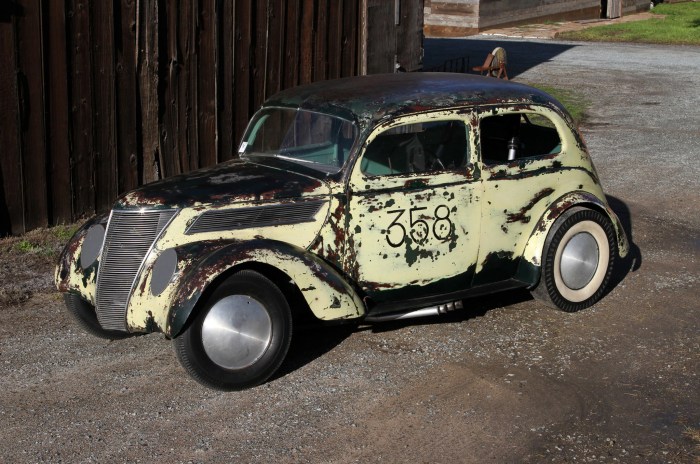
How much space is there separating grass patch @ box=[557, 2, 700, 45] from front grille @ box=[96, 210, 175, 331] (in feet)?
73.3

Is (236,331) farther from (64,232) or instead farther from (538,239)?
(64,232)

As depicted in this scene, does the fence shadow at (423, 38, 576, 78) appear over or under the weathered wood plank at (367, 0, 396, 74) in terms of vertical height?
under

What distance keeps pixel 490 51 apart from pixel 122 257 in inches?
702

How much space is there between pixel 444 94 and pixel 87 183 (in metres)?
3.97

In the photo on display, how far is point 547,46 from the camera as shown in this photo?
971 inches

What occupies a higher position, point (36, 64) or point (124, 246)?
point (36, 64)

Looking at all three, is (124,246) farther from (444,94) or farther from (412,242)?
(444,94)

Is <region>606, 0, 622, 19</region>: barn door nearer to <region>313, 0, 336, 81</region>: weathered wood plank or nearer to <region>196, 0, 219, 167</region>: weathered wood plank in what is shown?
<region>313, 0, 336, 81</region>: weathered wood plank

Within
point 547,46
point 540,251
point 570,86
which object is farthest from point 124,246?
point 547,46

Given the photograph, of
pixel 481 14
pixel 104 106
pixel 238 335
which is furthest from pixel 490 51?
pixel 238 335

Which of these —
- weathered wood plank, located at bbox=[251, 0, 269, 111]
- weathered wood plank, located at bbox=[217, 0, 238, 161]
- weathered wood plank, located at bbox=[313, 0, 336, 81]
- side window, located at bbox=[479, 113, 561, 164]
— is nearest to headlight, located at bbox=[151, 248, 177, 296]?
side window, located at bbox=[479, 113, 561, 164]

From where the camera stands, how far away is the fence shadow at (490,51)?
20.7 metres

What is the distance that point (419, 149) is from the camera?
681 cm

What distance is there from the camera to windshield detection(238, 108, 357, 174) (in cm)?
663
